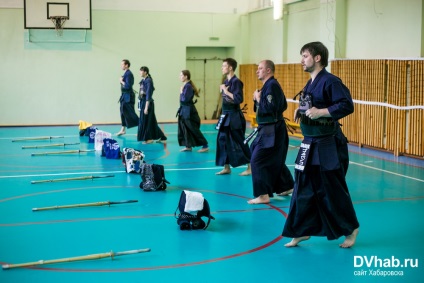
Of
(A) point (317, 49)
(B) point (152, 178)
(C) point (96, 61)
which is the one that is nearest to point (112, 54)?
(C) point (96, 61)

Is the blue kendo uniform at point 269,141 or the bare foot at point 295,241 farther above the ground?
the blue kendo uniform at point 269,141

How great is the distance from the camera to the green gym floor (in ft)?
18.8

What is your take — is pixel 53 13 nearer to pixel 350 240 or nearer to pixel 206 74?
pixel 206 74

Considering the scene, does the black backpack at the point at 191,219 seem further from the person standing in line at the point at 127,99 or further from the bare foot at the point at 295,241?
the person standing in line at the point at 127,99

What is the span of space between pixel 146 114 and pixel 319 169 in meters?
9.57

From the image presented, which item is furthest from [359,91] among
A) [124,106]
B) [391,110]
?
[124,106]

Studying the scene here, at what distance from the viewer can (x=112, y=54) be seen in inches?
842

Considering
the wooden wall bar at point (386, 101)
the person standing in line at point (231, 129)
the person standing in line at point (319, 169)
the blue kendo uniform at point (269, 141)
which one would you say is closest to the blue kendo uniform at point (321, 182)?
the person standing in line at point (319, 169)

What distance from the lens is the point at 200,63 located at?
897 inches

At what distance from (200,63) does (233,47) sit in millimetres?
1438

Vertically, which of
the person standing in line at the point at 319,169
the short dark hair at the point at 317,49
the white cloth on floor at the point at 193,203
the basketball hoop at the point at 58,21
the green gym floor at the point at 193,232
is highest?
the basketball hoop at the point at 58,21

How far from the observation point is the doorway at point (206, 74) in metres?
22.7

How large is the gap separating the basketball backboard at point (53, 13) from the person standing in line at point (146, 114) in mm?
6184

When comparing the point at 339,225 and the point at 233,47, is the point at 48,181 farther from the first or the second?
the point at 233,47
